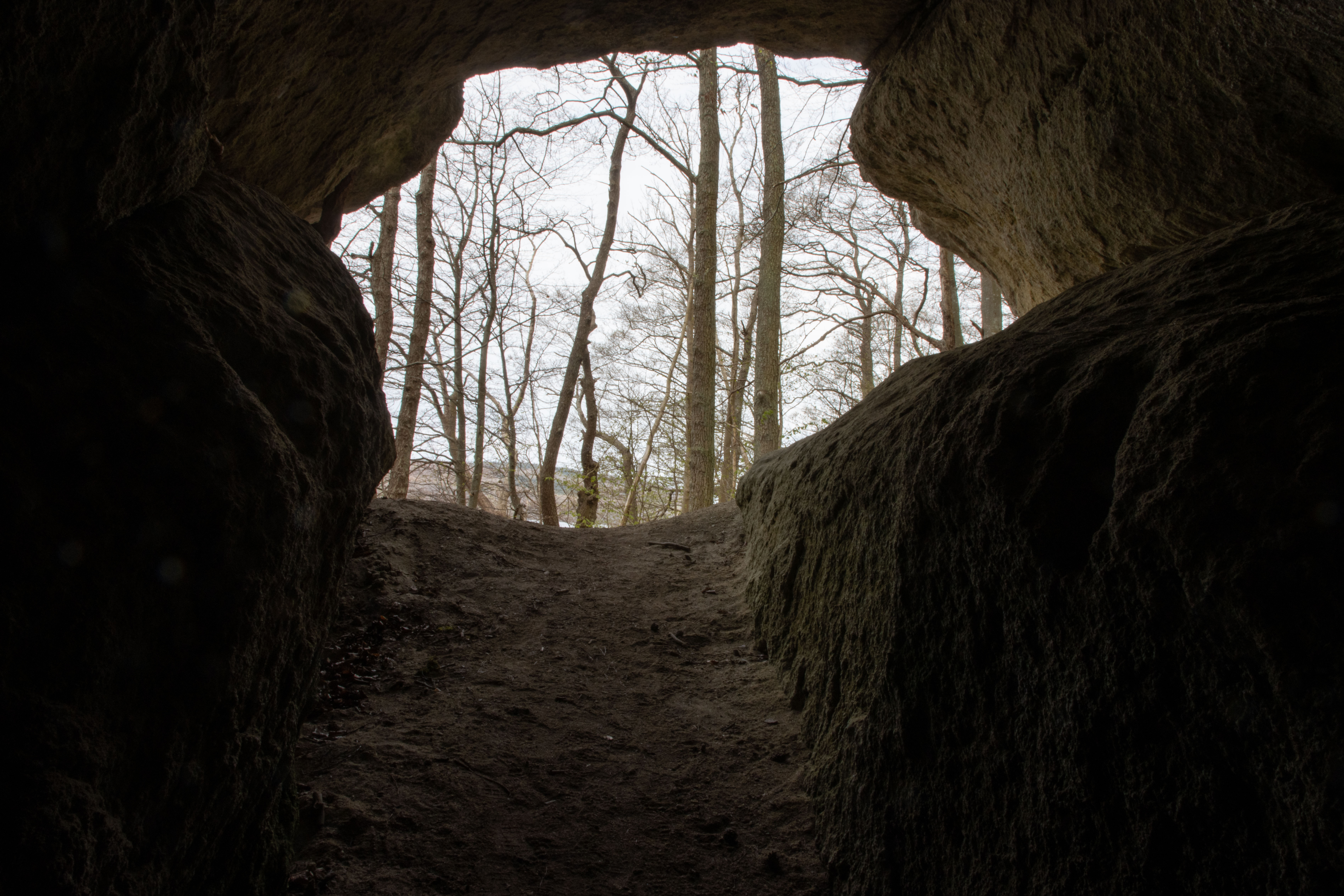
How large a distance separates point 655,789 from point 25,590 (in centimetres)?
260

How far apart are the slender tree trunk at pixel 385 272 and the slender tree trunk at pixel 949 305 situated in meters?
9.81

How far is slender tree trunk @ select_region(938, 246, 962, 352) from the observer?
488 inches

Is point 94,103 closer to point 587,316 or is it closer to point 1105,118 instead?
point 1105,118

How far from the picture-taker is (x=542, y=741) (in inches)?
141

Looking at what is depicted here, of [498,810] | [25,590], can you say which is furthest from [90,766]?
[498,810]

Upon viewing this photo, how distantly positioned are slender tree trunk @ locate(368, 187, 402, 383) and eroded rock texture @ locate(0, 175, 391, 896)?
8.61 meters

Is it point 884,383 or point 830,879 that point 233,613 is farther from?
point 884,383

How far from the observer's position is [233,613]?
6.52ft

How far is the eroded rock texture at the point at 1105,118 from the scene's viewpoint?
2635mm

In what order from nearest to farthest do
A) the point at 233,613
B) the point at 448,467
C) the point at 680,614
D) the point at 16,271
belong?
the point at 16,271 → the point at 233,613 → the point at 680,614 → the point at 448,467

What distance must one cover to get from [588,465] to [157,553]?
1202cm

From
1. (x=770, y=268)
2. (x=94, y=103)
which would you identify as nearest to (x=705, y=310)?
(x=770, y=268)

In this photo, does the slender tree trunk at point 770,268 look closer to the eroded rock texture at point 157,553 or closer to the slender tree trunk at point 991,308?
the slender tree trunk at point 991,308

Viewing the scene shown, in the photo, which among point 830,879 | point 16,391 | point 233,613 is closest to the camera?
point 16,391
